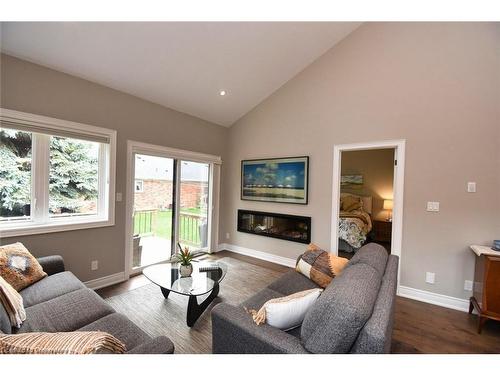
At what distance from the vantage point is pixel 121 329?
1.34 metres

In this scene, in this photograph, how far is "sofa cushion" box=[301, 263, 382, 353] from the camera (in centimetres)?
92

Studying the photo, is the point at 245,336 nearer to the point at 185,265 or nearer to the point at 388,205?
the point at 185,265

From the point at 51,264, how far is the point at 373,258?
2.95 metres

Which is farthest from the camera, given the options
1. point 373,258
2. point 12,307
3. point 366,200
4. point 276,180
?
point 366,200

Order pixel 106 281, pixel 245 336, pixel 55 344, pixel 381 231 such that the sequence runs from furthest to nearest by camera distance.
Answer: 1. pixel 381 231
2. pixel 106 281
3. pixel 245 336
4. pixel 55 344

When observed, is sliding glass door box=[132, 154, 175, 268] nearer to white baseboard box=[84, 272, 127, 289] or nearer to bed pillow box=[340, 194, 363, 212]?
white baseboard box=[84, 272, 127, 289]

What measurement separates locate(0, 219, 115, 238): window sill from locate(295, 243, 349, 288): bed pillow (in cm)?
251

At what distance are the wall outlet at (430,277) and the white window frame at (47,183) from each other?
4056 millimetres

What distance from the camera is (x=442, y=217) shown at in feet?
8.25

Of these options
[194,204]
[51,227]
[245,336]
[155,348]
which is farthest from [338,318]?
[194,204]

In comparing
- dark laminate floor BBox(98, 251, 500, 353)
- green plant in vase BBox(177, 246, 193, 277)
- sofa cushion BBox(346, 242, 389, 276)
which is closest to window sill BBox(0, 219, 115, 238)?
dark laminate floor BBox(98, 251, 500, 353)

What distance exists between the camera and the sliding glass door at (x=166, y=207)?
320cm

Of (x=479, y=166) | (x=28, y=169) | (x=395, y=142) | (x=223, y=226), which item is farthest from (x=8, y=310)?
(x=479, y=166)
